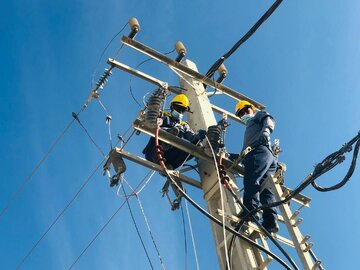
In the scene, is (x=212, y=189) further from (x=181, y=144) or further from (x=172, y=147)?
(x=172, y=147)

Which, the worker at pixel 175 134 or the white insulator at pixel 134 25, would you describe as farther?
the white insulator at pixel 134 25

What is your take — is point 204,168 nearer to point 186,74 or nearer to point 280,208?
point 280,208

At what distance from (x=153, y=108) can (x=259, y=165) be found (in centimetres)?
162

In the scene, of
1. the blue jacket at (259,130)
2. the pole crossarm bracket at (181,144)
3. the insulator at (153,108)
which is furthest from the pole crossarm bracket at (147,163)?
the blue jacket at (259,130)

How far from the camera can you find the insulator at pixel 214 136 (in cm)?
680

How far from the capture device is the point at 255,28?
26.9 ft

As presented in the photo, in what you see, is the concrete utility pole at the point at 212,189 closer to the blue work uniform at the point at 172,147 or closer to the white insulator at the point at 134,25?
the blue work uniform at the point at 172,147

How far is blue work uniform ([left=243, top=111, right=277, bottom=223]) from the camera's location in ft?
19.7

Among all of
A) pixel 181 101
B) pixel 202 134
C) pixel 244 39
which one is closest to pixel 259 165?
pixel 202 134

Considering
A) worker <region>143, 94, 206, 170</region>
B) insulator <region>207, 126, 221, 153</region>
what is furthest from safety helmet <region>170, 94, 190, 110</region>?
insulator <region>207, 126, 221, 153</region>

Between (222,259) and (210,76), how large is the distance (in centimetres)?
407

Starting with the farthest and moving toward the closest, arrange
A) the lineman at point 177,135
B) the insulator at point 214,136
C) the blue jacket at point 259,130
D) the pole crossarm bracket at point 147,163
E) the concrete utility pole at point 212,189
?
the lineman at point 177,135 → the insulator at point 214,136 → the blue jacket at point 259,130 → the pole crossarm bracket at point 147,163 → the concrete utility pole at point 212,189

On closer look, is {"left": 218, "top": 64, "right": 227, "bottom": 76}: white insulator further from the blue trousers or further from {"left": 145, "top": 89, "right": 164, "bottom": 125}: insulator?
the blue trousers

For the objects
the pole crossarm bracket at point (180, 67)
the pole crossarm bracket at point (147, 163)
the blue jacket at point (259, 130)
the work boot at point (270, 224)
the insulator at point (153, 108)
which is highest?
the pole crossarm bracket at point (180, 67)
